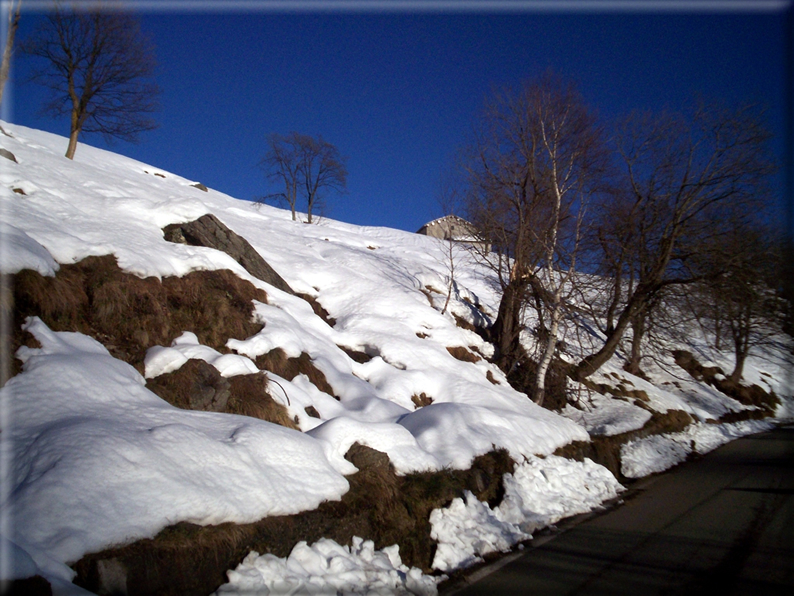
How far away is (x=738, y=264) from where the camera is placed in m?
14.6

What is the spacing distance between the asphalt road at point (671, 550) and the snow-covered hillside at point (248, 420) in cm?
55

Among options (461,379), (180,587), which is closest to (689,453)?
(461,379)

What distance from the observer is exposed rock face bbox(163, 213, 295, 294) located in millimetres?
11938

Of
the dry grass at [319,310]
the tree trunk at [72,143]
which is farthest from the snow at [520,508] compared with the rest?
the tree trunk at [72,143]

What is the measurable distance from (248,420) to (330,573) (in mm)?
2113

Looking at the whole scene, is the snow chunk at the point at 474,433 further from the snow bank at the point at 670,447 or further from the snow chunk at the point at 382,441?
the snow bank at the point at 670,447

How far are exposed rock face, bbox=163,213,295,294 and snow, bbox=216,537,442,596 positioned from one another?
8.93 m

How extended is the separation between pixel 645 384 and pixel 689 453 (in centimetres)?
589

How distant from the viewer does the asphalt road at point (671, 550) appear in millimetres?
5070

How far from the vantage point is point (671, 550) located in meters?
6.05

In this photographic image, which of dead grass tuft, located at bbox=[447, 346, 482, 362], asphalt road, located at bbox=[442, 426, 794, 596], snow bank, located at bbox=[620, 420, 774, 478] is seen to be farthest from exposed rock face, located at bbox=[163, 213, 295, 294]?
snow bank, located at bbox=[620, 420, 774, 478]

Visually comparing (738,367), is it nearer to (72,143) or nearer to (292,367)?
(292,367)

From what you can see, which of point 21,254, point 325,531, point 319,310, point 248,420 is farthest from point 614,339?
point 21,254

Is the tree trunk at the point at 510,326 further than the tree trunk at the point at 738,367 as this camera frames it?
No
